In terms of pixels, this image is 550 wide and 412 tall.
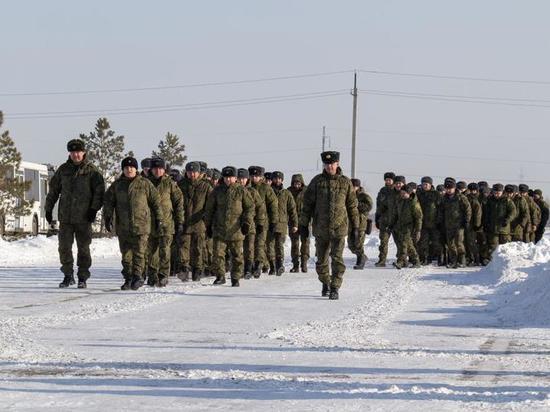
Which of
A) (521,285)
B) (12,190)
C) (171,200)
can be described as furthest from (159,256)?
(12,190)

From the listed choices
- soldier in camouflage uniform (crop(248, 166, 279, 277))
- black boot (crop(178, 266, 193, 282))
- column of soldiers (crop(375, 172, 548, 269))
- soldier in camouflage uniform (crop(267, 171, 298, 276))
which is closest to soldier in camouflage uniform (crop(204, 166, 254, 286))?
black boot (crop(178, 266, 193, 282))

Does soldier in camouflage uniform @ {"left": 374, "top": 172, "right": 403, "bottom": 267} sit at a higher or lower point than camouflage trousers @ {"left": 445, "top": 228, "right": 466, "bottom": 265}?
higher

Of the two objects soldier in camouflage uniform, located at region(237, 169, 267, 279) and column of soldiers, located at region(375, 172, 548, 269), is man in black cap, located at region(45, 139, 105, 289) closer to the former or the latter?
soldier in camouflage uniform, located at region(237, 169, 267, 279)

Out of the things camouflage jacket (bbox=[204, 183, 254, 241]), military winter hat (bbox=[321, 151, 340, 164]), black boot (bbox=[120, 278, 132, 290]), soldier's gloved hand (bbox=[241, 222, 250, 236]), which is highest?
military winter hat (bbox=[321, 151, 340, 164])

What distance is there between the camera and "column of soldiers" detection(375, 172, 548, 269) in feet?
94.5

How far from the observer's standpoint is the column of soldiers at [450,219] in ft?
94.5

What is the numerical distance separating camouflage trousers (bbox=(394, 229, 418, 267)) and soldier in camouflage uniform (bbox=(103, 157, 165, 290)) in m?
11.2

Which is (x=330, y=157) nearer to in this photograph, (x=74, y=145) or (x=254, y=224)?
(x=74, y=145)

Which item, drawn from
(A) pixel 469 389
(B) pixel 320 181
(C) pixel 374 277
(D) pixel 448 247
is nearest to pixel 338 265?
(B) pixel 320 181

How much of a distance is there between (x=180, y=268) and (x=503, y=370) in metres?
12.1

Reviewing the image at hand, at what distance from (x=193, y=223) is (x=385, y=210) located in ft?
29.3

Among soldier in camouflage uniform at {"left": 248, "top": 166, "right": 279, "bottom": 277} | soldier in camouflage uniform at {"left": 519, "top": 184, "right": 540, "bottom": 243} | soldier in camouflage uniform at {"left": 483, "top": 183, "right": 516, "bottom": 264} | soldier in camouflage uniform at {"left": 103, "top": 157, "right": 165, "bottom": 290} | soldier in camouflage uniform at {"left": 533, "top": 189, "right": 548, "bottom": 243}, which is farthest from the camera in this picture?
soldier in camouflage uniform at {"left": 533, "top": 189, "right": 548, "bottom": 243}

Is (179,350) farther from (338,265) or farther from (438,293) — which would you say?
(438,293)

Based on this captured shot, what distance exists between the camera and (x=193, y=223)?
21156mm
